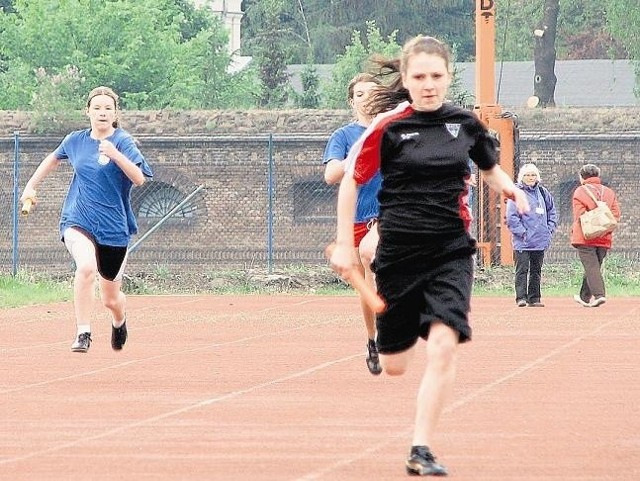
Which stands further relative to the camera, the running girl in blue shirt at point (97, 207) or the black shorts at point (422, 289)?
the running girl in blue shirt at point (97, 207)

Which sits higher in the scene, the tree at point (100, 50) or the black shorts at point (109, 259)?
the tree at point (100, 50)

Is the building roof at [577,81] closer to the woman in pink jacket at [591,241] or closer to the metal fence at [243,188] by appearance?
the metal fence at [243,188]

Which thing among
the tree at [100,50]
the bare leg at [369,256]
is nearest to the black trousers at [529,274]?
the bare leg at [369,256]

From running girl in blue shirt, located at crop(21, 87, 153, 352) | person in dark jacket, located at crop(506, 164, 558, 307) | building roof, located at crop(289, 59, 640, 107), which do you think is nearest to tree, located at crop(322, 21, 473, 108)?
building roof, located at crop(289, 59, 640, 107)

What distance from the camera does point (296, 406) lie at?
9.85 metres

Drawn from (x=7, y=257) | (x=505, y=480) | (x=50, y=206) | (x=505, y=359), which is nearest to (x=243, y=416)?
(x=505, y=480)

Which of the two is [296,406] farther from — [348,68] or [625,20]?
[625,20]

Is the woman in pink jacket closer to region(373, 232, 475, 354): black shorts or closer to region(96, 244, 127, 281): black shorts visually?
region(96, 244, 127, 281): black shorts

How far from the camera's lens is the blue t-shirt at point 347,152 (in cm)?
1145

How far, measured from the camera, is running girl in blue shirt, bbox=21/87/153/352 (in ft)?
42.1

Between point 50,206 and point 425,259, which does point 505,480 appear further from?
point 50,206

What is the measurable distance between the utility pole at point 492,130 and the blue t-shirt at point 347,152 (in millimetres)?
16215

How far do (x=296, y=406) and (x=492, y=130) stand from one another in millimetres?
18895

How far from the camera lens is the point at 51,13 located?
5084 centimetres
